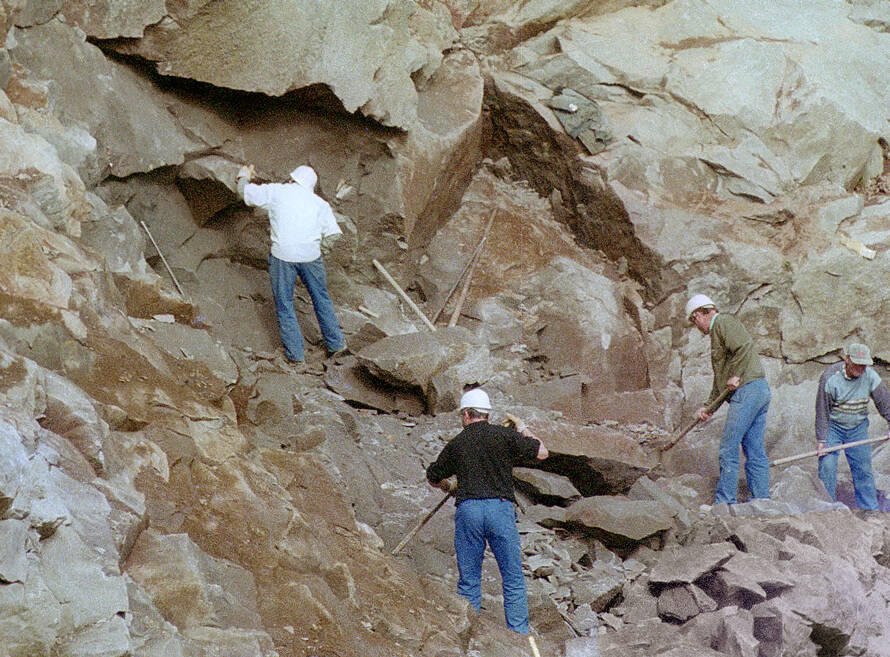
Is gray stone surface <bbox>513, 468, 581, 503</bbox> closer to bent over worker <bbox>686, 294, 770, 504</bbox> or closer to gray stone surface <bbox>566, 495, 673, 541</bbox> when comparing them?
gray stone surface <bbox>566, 495, 673, 541</bbox>

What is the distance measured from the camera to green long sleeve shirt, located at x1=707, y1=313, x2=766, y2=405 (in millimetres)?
8117

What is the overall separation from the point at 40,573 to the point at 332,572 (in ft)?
6.24

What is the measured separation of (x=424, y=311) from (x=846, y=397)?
158 inches

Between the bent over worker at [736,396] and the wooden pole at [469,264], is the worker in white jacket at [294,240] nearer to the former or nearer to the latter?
the wooden pole at [469,264]

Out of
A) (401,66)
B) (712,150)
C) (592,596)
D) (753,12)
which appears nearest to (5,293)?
(592,596)

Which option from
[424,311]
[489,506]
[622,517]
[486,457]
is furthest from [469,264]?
[489,506]

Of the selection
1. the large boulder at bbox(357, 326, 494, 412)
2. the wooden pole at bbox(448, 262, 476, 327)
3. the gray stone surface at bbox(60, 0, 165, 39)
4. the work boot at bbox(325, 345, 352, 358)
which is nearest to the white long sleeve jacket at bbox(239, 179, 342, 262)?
the work boot at bbox(325, 345, 352, 358)

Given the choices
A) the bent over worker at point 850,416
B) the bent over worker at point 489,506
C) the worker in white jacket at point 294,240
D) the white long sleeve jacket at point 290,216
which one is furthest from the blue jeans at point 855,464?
the white long sleeve jacket at point 290,216

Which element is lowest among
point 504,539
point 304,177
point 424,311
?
point 424,311

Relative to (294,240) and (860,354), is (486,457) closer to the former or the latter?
(294,240)

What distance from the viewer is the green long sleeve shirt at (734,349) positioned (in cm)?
812

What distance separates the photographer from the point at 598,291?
10.5 meters

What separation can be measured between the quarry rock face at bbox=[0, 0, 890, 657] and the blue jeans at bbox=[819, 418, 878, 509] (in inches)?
7.0

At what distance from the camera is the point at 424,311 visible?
10234 mm
